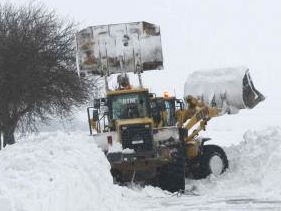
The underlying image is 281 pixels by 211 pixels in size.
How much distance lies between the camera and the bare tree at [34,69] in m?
30.1

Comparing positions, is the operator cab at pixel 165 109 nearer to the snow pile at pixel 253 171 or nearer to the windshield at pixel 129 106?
the windshield at pixel 129 106

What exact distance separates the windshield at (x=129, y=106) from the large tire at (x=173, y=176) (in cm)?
189

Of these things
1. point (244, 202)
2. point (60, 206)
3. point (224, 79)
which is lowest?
point (244, 202)

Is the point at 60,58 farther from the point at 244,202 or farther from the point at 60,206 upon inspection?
the point at 60,206

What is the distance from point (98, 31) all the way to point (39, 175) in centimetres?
1006

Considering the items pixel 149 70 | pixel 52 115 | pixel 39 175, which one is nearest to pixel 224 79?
pixel 149 70

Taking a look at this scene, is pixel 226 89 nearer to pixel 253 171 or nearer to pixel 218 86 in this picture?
pixel 218 86

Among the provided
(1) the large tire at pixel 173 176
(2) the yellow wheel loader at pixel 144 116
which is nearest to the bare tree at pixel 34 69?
(2) the yellow wheel loader at pixel 144 116

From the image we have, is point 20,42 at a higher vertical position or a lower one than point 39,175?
higher

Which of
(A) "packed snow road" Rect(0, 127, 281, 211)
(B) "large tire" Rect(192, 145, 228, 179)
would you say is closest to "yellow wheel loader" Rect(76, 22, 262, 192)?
(B) "large tire" Rect(192, 145, 228, 179)

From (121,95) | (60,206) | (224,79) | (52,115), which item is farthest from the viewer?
(52,115)

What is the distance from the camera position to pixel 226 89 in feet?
60.0

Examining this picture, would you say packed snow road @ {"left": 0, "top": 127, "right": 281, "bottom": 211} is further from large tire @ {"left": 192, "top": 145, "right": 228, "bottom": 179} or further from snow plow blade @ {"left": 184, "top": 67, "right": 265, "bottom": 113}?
snow plow blade @ {"left": 184, "top": 67, "right": 265, "bottom": 113}

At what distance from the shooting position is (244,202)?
12.3 metres
